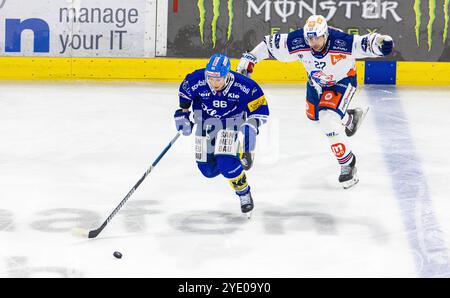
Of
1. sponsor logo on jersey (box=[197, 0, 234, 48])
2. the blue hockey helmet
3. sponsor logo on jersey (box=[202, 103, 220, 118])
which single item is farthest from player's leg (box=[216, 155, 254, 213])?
sponsor logo on jersey (box=[197, 0, 234, 48])

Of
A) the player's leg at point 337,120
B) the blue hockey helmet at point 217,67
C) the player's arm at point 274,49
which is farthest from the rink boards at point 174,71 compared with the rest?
the blue hockey helmet at point 217,67

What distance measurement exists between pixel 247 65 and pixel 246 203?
119 cm

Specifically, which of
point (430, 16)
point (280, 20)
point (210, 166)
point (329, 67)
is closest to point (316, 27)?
point (329, 67)

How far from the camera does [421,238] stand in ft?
22.2

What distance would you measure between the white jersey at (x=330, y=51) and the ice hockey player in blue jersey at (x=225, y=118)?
3.40 ft

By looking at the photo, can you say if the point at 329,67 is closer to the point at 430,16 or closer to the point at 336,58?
the point at 336,58

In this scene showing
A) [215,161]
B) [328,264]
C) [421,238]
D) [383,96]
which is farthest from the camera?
[383,96]

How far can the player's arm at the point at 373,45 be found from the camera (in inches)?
305

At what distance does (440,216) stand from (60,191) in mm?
2577

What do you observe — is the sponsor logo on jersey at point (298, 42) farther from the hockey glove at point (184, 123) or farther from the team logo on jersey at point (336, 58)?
the hockey glove at point (184, 123)

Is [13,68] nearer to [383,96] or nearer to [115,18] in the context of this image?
[115,18]

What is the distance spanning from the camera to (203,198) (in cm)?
772

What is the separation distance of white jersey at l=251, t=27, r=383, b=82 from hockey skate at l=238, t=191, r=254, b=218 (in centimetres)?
131

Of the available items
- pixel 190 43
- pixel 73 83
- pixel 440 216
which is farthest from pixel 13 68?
pixel 440 216
